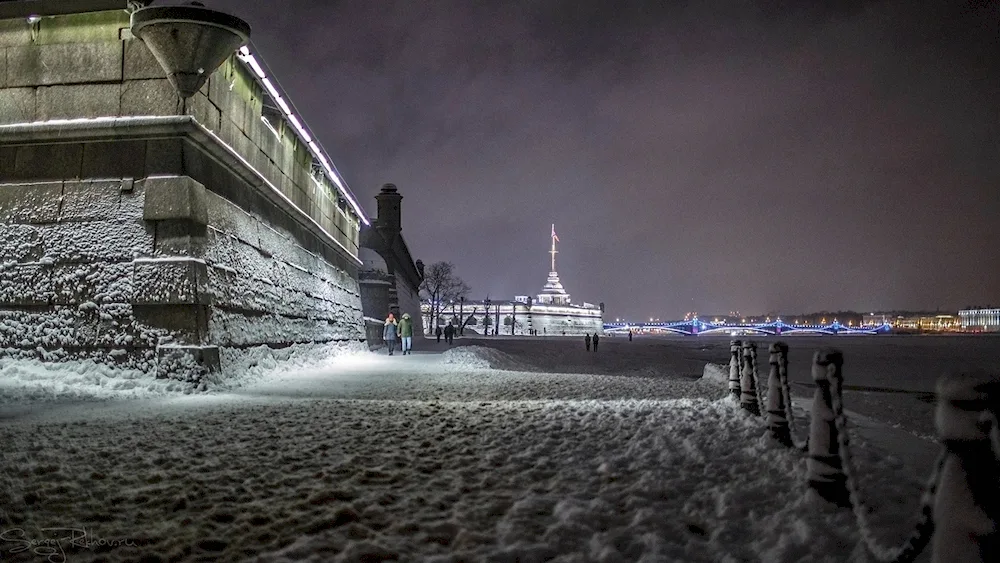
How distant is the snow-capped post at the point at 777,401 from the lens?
483 centimetres

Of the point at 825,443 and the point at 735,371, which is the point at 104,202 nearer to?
the point at 735,371

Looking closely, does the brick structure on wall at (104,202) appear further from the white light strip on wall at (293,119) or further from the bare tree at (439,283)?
the bare tree at (439,283)

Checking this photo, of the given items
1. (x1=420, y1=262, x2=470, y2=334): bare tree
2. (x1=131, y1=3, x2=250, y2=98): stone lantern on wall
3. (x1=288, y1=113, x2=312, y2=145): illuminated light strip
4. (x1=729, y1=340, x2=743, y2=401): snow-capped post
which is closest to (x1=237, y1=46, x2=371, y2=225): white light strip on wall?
(x1=288, y1=113, x2=312, y2=145): illuminated light strip

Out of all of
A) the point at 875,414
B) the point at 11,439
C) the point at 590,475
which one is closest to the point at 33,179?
the point at 11,439

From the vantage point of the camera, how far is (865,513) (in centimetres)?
271

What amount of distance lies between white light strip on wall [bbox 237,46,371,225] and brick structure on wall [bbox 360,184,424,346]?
28.4 ft

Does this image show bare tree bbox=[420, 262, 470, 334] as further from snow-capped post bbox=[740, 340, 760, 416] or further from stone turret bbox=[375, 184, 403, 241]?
snow-capped post bbox=[740, 340, 760, 416]

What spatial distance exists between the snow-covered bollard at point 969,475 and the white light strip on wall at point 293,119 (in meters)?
12.0

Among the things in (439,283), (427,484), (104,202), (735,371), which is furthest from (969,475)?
(439,283)

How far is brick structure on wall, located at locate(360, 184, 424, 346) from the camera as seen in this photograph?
30906 millimetres

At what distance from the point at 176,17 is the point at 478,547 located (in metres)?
9.09

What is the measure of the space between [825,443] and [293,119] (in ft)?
45.4

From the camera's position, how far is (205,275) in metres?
9.28

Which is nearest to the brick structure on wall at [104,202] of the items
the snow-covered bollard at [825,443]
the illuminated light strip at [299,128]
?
the illuminated light strip at [299,128]
